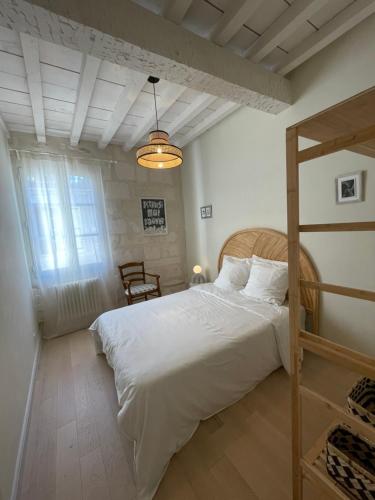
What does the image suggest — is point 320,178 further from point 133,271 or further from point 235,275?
point 133,271

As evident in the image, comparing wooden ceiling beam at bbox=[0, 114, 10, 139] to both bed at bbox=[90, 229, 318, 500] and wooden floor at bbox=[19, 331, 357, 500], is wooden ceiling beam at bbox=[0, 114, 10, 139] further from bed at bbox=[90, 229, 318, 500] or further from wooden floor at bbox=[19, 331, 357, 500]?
wooden floor at bbox=[19, 331, 357, 500]

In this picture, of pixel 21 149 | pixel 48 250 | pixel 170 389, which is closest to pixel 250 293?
pixel 170 389

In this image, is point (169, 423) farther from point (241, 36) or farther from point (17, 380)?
point (241, 36)

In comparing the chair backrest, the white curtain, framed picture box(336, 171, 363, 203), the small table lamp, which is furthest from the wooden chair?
framed picture box(336, 171, 363, 203)

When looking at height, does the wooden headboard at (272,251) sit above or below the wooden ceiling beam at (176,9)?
below

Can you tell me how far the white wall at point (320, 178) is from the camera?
1736 millimetres

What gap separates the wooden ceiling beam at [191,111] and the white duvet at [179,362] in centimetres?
225

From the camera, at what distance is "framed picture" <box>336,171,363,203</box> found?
5.77ft

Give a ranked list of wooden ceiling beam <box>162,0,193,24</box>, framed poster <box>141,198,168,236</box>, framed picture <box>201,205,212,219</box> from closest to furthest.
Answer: wooden ceiling beam <box>162,0,193,24</box> < framed picture <box>201,205,212,219</box> < framed poster <box>141,198,168,236</box>

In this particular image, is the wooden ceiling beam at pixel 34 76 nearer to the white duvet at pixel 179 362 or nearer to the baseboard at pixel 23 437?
the white duvet at pixel 179 362

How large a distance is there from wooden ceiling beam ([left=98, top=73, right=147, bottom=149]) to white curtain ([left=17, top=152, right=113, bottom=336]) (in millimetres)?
697

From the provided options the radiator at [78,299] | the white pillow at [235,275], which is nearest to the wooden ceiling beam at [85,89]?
the radiator at [78,299]

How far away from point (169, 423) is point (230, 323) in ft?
2.85

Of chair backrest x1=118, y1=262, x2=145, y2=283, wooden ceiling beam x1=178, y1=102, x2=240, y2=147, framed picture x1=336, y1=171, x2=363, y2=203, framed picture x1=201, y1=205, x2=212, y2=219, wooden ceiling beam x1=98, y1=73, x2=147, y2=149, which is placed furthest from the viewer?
chair backrest x1=118, y1=262, x2=145, y2=283
